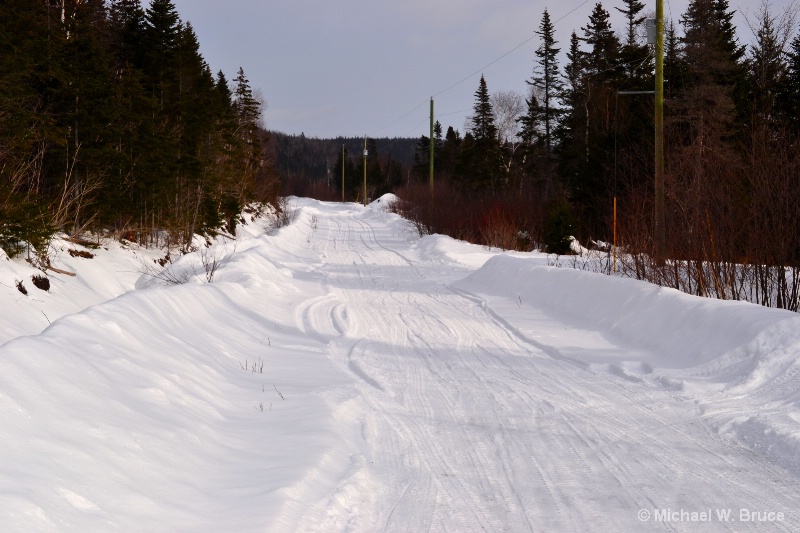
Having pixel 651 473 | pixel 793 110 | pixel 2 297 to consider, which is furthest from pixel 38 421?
pixel 793 110

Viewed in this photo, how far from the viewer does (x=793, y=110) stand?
2955 cm

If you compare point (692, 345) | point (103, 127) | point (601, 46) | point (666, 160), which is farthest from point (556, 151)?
point (692, 345)

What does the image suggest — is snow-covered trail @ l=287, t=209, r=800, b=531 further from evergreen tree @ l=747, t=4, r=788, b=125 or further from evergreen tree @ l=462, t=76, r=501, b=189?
evergreen tree @ l=462, t=76, r=501, b=189

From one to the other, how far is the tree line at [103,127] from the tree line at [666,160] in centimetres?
1146

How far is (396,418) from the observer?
526 cm

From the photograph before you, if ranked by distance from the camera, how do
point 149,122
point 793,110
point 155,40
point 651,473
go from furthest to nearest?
point 793,110, point 155,40, point 149,122, point 651,473

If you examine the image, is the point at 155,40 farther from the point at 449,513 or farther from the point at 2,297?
the point at 449,513

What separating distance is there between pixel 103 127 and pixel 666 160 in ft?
65.3

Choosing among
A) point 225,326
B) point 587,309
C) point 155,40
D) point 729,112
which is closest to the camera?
point 225,326

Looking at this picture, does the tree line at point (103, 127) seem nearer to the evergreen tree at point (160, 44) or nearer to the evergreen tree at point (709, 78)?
the evergreen tree at point (160, 44)

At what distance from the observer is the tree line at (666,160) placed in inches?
356

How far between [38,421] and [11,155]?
37.4 feet

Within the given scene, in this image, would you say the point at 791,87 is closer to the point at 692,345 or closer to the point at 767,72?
the point at 767,72

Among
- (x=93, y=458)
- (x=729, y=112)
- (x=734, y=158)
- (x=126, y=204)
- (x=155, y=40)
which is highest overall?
(x=155, y=40)
